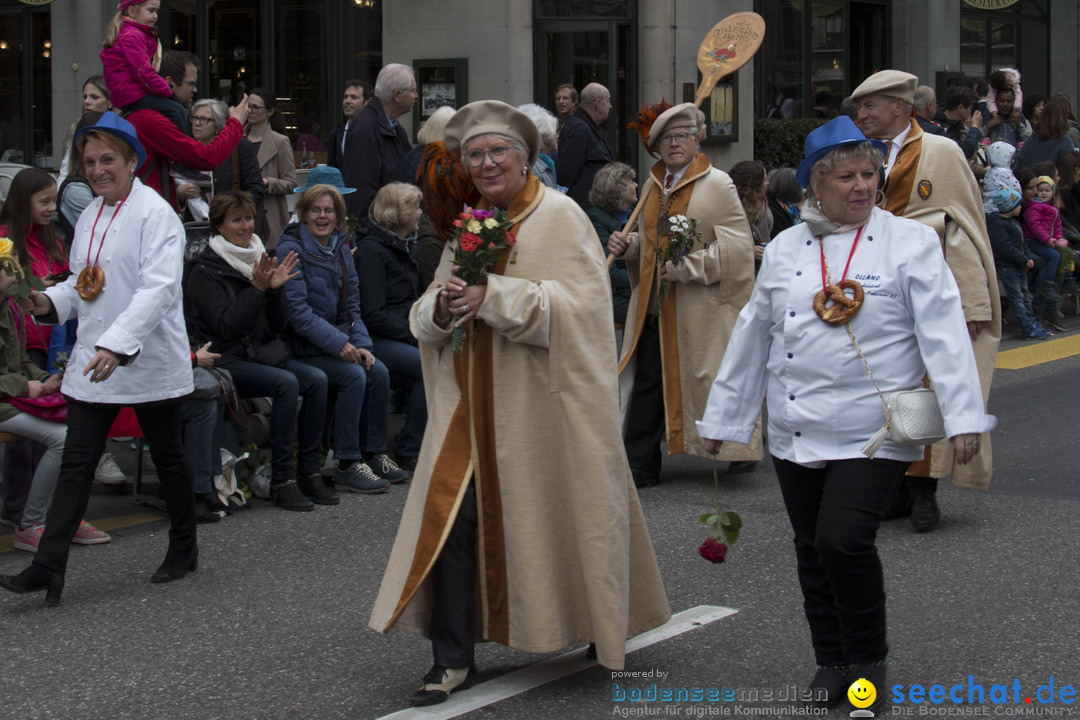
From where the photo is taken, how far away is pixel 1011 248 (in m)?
12.9

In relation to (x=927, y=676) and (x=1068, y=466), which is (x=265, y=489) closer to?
(x=927, y=676)

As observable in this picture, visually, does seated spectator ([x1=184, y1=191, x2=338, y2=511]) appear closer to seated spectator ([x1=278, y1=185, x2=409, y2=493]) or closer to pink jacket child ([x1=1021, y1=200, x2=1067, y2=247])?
seated spectator ([x1=278, y1=185, x2=409, y2=493])

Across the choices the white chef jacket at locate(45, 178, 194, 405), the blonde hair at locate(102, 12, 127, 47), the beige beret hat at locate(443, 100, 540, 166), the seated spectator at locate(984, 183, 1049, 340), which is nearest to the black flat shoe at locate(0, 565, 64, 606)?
the white chef jacket at locate(45, 178, 194, 405)

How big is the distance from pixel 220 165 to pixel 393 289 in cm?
194

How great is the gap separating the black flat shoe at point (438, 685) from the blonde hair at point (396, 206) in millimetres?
4263

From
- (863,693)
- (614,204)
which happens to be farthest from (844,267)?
(614,204)

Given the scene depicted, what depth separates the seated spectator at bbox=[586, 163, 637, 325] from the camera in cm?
897

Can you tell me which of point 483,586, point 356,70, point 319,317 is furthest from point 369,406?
point 356,70

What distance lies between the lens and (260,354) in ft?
24.8

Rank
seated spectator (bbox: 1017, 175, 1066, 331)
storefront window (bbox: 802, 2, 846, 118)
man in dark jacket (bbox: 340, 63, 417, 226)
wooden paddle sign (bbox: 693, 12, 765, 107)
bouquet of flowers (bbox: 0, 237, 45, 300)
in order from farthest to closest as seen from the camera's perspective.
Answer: storefront window (bbox: 802, 2, 846, 118) → seated spectator (bbox: 1017, 175, 1066, 331) → man in dark jacket (bbox: 340, 63, 417, 226) → wooden paddle sign (bbox: 693, 12, 765, 107) → bouquet of flowers (bbox: 0, 237, 45, 300)

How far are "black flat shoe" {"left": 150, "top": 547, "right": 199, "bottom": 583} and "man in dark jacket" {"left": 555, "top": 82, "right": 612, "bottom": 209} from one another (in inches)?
244

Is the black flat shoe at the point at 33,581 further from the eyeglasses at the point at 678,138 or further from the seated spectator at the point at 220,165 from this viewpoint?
the eyeglasses at the point at 678,138

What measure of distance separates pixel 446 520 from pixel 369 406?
371 cm

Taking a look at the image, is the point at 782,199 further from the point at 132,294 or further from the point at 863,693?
the point at 863,693
